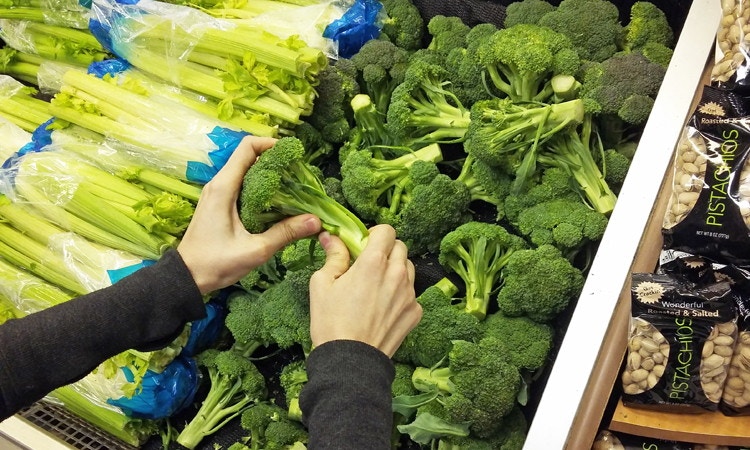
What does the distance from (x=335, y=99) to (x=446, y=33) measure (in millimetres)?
383

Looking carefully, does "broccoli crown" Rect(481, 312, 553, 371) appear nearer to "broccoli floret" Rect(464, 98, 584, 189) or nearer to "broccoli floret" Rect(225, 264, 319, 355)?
"broccoli floret" Rect(464, 98, 584, 189)

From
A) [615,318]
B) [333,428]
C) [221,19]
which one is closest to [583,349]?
[615,318]

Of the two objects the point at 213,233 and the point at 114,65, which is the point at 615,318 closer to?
the point at 213,233

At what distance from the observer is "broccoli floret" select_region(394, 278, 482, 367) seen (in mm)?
1430

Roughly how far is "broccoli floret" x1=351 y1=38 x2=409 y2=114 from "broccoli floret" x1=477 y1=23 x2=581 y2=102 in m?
0.31

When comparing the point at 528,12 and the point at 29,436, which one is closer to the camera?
the point at 29,436

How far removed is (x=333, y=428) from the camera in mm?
871

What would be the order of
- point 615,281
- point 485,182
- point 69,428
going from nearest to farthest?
1. point 615,281
2. point 485,182
3. point 69,428

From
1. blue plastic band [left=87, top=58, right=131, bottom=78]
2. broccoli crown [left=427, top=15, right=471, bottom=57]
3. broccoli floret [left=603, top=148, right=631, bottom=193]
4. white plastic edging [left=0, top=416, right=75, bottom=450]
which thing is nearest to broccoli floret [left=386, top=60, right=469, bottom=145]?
broccoli crown [left=427, top=15, right=471, bottom=57]

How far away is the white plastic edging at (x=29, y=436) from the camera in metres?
1.55

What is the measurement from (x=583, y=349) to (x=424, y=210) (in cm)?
62

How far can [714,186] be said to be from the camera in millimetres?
1076

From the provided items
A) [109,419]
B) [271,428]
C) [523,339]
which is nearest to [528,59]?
[523,339]

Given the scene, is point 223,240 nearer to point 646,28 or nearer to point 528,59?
point 528,59
